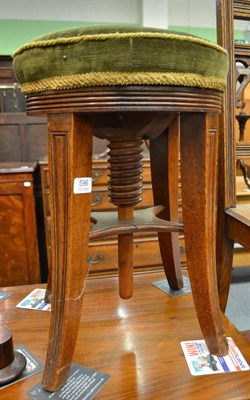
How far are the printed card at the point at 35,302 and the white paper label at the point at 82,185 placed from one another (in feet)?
1.60

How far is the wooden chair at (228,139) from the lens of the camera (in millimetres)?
895

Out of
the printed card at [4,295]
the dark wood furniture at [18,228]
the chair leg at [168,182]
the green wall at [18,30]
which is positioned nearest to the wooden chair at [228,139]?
the chair leg at [168,182]

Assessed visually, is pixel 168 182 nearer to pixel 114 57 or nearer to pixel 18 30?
pixel 114 57

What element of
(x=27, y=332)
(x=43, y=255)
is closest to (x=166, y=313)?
(x=27, y=332)

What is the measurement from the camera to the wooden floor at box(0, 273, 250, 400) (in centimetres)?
61

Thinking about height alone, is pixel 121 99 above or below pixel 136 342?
above

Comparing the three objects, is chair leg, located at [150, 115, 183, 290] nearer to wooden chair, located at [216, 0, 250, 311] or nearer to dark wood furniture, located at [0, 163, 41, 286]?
wooden chair, located at [216, 0, 250, 311]

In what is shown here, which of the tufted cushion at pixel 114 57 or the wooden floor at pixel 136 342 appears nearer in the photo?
the tufted cushion at pixel 114 57

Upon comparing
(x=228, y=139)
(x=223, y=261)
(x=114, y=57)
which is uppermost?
(x=114, y=57)

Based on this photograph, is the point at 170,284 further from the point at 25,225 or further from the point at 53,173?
the point at 25,225

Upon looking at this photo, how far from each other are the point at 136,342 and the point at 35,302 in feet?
1.13

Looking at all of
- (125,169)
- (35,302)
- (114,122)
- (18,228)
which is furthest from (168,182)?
(18,228)

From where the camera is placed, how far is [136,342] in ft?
2.50

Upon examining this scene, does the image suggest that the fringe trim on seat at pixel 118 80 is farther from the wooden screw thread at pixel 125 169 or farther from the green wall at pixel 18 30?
the green wall at pixel 18 30
